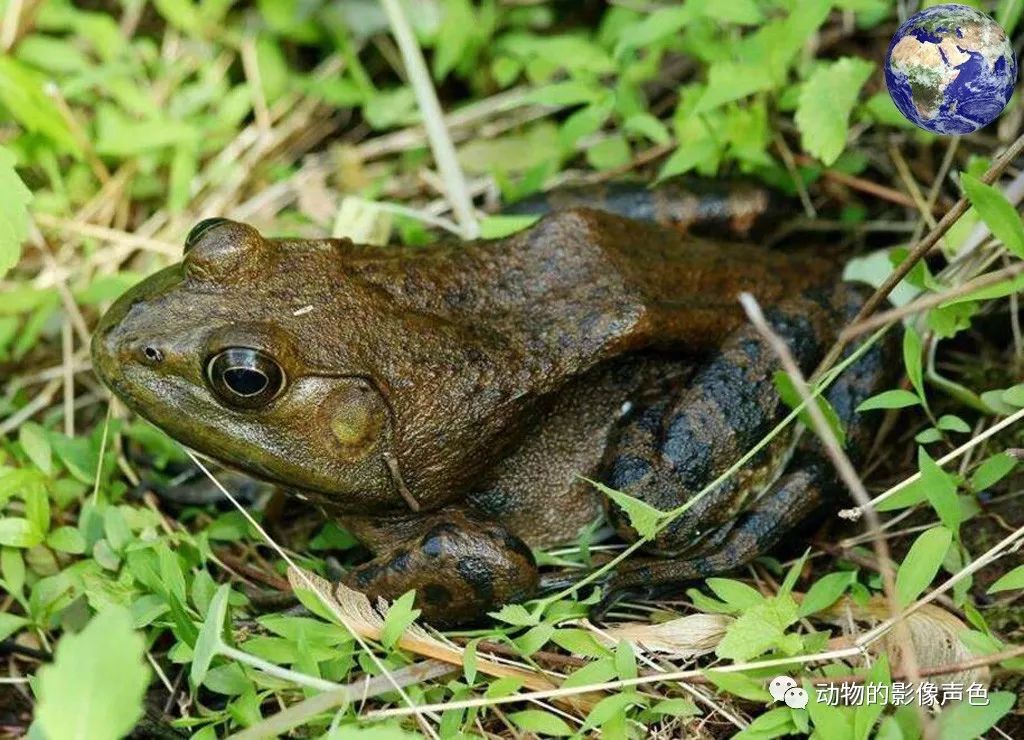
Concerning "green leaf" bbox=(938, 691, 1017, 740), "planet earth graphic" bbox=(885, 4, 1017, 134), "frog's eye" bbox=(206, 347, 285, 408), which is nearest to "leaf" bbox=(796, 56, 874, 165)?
"planet earth graphic" bbox=(885, 4, 1017, 134)

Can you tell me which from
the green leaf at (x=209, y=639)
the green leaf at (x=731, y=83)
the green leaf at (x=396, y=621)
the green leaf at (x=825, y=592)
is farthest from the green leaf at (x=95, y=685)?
the green leaf at (x=731, y=83)

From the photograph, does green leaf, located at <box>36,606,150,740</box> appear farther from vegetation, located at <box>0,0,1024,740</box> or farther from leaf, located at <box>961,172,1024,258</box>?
leaf, located at <box>961,172,1024,258</box>

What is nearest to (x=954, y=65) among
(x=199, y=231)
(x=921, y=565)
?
(x=921, y=565)

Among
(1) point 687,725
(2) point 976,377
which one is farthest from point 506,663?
(2) point 976,377

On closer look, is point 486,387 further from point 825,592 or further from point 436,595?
point 825,592

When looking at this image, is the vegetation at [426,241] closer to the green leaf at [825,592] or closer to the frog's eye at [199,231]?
the green leaf at [825,592]

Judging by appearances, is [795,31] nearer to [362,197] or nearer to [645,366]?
[645,366]
